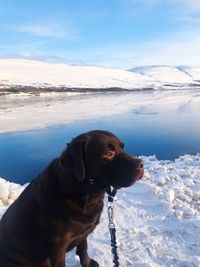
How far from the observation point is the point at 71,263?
18.5 ft

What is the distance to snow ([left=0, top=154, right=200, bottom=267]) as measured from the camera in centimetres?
568

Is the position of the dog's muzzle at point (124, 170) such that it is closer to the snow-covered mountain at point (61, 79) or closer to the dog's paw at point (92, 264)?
the dog's paw at point (92, 264)

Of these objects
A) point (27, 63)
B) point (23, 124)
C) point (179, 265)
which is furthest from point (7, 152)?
point (27, 63)

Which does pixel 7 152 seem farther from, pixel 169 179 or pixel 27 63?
pixel 27 63

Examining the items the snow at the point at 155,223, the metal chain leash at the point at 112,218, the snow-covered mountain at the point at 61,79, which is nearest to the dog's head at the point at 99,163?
the metal chain leash at the point at 112,218

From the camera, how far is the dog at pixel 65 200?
4.25m

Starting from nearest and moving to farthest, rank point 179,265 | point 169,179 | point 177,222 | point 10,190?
1. point 179,265
2. point 177,222
3. point 10,190
4. point 169,179

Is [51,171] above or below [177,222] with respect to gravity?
above

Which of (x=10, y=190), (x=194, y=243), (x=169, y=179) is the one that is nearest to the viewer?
(x=194, y=243)

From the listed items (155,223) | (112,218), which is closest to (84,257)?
(112,218)

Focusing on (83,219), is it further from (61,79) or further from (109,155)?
(61,79)

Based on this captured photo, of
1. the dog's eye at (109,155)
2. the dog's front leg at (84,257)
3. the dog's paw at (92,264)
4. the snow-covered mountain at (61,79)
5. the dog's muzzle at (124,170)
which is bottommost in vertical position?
the snow-covered mountain at (61,79)

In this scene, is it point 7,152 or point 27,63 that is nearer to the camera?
point 7,152

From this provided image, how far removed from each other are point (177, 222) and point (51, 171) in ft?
9.91
